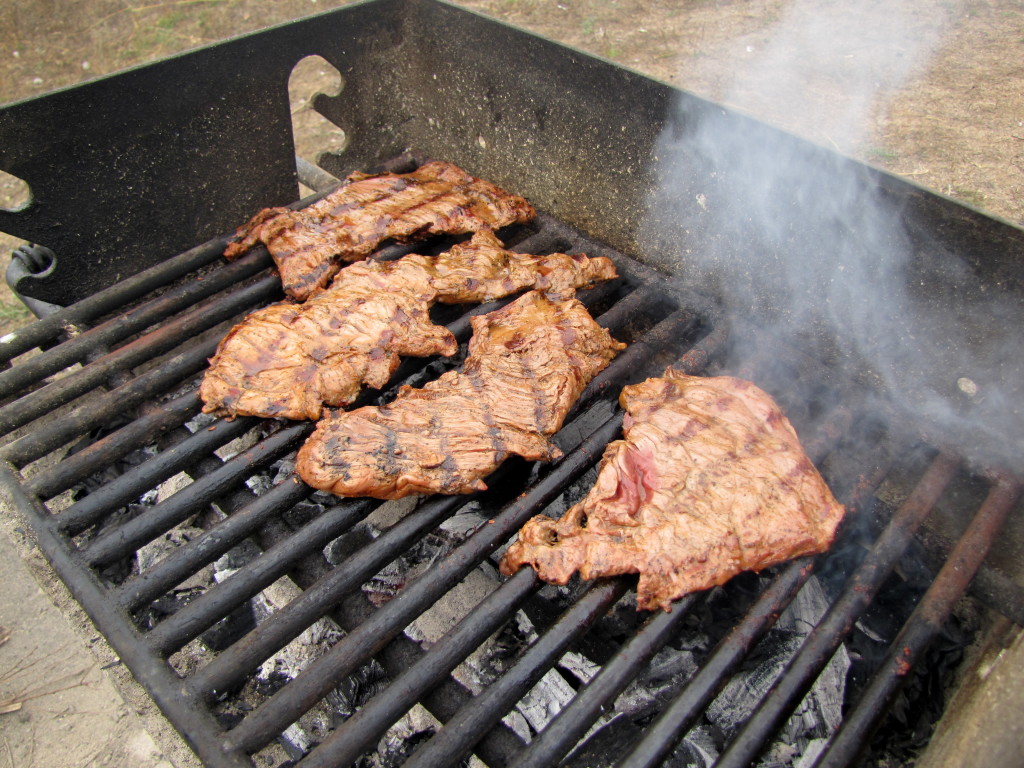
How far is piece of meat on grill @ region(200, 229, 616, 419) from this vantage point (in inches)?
99.6

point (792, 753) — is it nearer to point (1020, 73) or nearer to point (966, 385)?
point (966, 385)

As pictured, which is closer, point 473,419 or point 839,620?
point 839,620

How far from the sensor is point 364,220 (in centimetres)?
324

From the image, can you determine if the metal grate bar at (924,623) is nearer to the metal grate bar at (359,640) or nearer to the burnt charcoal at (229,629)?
the metal grate bar at (359,640)

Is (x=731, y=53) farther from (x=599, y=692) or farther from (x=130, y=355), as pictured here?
(x=599, y=692)

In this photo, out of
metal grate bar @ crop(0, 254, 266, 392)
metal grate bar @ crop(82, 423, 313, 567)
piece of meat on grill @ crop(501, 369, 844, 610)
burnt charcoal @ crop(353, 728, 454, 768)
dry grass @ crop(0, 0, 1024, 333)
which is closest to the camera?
piece of meat on grill @ crop(501, 369, 844, 610)

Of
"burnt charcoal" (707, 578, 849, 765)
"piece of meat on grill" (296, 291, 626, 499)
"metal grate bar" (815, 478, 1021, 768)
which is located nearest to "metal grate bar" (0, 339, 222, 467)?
"piece of meat on grill" (296, 291, 626, 499)

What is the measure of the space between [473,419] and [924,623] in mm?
1492

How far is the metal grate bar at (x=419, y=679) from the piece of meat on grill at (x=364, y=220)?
165 centimetres

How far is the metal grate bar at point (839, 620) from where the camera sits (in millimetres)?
1807

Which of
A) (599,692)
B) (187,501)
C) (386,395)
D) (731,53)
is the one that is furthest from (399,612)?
(731,53)

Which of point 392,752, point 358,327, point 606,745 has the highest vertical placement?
point 358,327

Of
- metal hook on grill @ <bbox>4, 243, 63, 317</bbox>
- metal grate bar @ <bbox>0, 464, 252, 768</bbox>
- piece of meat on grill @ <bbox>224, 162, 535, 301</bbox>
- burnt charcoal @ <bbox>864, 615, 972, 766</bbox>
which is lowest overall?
burnt charcoal @ <bbox>864, 615, 972, 766</bbox>

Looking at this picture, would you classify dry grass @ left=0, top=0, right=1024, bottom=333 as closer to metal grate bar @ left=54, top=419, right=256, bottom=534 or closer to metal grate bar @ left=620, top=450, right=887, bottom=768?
metal grate bar @ left=620, top=450, right=887, bottom=768
